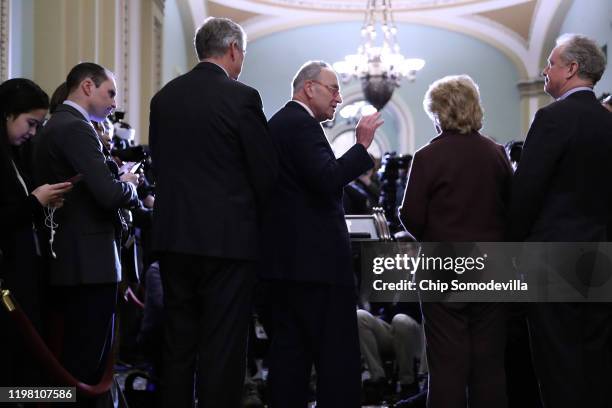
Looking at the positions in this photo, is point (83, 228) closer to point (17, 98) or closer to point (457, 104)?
point (17, 98)

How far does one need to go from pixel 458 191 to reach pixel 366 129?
416 mm

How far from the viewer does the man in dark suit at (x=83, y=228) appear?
306cm

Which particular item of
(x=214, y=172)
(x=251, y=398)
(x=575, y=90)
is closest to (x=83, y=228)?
(x=214, y=172)

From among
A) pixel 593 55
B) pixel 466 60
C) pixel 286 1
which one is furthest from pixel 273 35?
pixel 593 55

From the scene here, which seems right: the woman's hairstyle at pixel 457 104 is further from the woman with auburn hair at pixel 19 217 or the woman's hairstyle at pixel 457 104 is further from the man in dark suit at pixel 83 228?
the woman with auburn hair at pixel 19 217

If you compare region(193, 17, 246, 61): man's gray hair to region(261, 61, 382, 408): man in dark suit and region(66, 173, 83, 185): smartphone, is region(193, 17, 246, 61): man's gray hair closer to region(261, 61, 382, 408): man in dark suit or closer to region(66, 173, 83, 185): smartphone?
region(261, 61, 382, 408): man in dark suit

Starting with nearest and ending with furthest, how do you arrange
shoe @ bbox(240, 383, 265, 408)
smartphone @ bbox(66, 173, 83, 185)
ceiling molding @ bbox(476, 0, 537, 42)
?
smartphone @ bbox(66, 173, 83, 185) → shoe @ bbox(240, 383, 265, 408) → ceiling molding @ bbox(476, 0, 537, 42)

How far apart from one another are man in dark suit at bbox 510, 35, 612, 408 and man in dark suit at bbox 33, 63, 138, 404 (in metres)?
1.48

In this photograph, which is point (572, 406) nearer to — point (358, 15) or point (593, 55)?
point (593, 55)

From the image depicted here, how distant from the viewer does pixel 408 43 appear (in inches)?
622

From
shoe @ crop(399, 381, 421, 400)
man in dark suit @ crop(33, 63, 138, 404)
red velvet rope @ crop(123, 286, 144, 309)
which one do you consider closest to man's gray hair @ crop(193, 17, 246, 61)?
man in dark suit @ crop(33, 63, 138, 404)

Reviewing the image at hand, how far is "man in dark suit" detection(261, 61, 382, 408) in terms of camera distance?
3.17m

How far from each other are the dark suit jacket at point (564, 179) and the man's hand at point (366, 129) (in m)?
0.56

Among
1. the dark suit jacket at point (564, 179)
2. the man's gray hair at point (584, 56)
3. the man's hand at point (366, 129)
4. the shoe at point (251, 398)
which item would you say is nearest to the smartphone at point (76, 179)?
the man's hand at point (366, 129)
